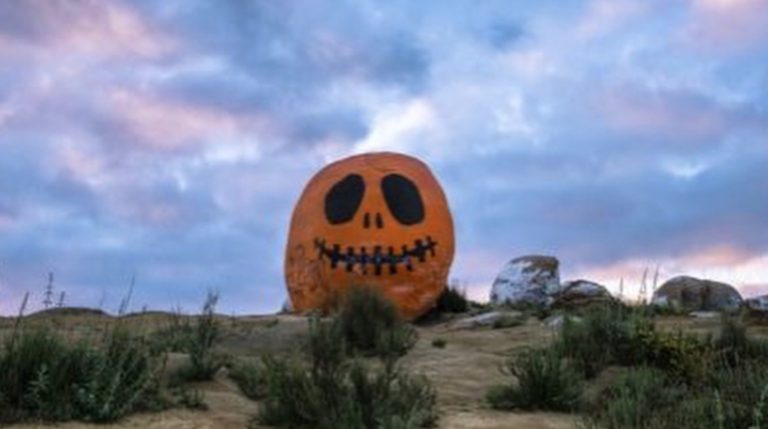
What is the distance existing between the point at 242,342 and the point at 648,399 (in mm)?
6233

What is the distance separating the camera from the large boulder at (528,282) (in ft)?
70.8

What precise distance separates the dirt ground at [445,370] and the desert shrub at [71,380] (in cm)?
17

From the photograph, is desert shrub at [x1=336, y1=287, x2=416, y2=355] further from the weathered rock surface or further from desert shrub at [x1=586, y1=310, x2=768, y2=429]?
the weathered rock surface

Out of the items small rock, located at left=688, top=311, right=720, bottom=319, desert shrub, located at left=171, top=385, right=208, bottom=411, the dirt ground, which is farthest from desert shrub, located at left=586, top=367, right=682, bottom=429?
small rock, located at left=688, top=311, right=720, bottom=319

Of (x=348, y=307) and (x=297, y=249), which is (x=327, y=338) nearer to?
(x=348, y=307)

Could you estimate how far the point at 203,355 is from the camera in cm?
947

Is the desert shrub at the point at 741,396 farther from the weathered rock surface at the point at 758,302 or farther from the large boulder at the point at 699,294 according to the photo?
the large boulder at the point at 699,294

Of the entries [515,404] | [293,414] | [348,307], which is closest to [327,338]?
[293,414]

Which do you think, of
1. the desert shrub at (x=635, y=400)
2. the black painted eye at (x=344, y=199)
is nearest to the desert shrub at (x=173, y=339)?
the desert shrub at (x=635, y=400)

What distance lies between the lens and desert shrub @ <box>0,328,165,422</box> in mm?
7430

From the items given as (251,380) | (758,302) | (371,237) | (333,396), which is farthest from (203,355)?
(758,302)

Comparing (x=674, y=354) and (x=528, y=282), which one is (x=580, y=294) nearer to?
(x=528, y=282)

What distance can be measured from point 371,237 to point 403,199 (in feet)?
3.41

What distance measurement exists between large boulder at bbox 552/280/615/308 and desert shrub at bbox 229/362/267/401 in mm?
11383
